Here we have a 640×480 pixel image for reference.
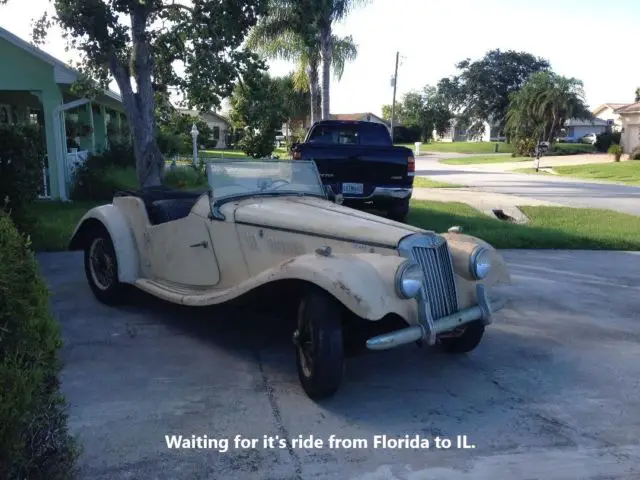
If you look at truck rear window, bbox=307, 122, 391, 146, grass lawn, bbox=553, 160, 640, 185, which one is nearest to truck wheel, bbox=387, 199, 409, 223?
truck rear window, bbox=307, 122, 391, 146

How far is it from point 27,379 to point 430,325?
7.75 ft

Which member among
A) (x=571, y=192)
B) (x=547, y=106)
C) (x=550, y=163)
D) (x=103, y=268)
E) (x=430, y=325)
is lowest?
(x=571, y=192)

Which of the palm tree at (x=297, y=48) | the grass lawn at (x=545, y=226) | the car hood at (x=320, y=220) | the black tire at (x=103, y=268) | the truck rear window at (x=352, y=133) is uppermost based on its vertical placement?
the palm tree at (x=297, y=48)

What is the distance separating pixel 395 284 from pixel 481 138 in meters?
82.7

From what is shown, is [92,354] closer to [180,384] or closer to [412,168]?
[180,384]

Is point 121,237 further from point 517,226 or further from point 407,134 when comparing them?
point 407,134

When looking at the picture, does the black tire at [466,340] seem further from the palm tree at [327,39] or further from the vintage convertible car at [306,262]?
the palm tree at [327,39]

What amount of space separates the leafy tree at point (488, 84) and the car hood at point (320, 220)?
7154 cm

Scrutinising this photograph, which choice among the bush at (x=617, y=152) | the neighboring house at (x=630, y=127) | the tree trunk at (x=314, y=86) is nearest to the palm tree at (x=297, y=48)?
the tree trunk at (x=314, y=86)

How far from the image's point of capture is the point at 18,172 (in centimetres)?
776

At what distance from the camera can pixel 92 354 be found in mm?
4672

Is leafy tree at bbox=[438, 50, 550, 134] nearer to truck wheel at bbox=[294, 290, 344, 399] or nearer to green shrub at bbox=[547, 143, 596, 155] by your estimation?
green shrub at bbox=[547, 143, 596, 155]

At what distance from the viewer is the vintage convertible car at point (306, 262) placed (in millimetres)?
3717

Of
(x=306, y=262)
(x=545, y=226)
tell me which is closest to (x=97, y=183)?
(x=545, y=226)
